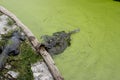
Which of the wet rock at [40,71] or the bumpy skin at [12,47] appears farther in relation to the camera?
the bumpy skin at [12,47]

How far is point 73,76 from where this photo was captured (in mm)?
3137

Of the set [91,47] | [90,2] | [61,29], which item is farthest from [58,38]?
[90,2]

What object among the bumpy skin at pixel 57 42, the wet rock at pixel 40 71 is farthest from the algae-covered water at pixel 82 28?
the wet rock at pixel 40 71

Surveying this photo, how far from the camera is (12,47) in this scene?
3.37 meters

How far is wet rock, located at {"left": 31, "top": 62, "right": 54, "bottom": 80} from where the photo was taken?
305 cm

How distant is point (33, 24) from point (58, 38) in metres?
0.47

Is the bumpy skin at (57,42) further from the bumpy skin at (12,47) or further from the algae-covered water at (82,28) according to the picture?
the bumpy skin at (12,47)

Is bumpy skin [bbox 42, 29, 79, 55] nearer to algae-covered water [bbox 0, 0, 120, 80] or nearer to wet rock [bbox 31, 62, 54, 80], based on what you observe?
algae-covered water [bbox 0, 0, 120, 80]

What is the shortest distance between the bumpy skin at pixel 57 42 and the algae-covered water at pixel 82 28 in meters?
0.08

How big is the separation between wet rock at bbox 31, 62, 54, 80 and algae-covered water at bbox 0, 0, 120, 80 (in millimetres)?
179

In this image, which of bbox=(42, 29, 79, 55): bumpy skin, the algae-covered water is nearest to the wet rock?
the algae-covered water

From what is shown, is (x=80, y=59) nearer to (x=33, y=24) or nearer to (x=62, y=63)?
(x=62, y=63)

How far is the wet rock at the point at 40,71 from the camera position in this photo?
3047mm

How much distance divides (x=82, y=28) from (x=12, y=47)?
1.04 metres
